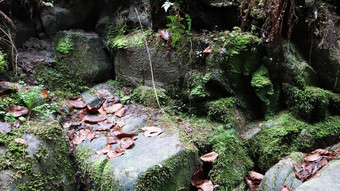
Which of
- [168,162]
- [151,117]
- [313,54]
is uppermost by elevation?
[313,54]

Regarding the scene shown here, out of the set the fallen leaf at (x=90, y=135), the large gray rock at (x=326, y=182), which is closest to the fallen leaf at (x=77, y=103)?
the fallen leaf at (x=90, y=135)

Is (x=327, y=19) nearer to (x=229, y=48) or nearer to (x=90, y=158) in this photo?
(x=229, y=48)

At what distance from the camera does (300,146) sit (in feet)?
11.2

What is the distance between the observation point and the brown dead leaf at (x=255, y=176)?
3.16 m

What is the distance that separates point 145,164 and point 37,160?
1218 millimetres

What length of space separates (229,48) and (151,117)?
1630 mm

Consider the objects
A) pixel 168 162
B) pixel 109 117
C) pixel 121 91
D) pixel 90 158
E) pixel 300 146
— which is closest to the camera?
pixel 168 162

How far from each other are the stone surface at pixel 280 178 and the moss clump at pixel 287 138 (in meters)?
0.30

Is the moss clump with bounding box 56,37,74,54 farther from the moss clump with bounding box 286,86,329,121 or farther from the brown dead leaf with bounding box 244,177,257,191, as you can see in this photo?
the moss clump with bounding box 286,86,329,121

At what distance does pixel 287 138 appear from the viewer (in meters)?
3.46

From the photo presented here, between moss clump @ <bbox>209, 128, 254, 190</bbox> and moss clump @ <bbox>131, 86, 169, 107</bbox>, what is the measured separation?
111cm

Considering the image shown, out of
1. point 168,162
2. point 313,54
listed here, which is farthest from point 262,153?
point 313,54

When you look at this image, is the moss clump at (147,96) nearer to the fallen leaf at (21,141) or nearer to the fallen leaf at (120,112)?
the fallen leaf at (120,112)

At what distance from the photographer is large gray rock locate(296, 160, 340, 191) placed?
7.80 ft
